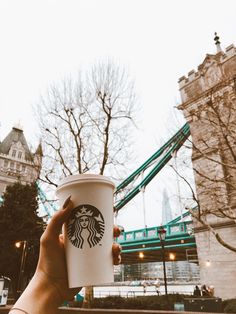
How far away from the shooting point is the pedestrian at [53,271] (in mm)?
1354

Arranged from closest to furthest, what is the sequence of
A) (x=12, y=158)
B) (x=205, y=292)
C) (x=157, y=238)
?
(x=205, y=292)
(x=157, y=238)
(x=12, y=158)

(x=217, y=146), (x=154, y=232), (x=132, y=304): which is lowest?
(x=132, y=304)

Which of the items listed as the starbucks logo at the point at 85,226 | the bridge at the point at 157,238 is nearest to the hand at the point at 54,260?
the starbucks logo at the point at 85,226

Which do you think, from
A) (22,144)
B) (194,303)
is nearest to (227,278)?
(194,303)

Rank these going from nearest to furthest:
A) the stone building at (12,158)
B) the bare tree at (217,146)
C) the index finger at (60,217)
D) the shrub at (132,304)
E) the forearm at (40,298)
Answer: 1. the forearm at (40,298)
2. the index finger at (60,217)
3. the bare tree at (217,146)
4. the shrub at (132,304)
5. the stone building at (12,158)

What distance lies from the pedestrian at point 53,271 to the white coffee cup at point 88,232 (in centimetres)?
5

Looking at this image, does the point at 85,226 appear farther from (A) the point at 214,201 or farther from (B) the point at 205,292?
(B) the point at 205,292

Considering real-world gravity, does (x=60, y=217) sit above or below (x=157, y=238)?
below

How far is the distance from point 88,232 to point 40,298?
0.43m

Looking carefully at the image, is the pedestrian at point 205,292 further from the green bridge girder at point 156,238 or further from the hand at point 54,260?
the hand at point 54,260

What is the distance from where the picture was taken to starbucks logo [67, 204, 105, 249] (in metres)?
1.36

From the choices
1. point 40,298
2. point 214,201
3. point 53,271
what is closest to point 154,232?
point 214,201

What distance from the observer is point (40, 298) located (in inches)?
52.3

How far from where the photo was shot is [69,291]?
1.49 m
